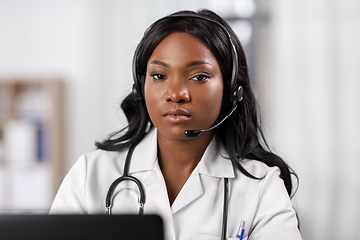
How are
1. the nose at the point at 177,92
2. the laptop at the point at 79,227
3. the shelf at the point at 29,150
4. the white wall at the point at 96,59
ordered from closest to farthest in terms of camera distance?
the laptop at the point at 79,227 → the nose at the point at 177,92 → the white wall at the point at 96,59 → the shelf at the point at 29,150

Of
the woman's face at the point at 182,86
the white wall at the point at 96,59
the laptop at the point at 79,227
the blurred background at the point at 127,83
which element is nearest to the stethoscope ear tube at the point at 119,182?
the woman's face at the point at 182,86

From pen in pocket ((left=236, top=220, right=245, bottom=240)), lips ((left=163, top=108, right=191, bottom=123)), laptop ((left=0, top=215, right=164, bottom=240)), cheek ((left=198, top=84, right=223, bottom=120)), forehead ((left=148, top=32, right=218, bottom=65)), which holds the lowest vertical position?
pen in pocket ((left=236, top=220, right=245, bottom=240))

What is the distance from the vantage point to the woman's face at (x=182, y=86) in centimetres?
93

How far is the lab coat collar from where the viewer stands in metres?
1.07

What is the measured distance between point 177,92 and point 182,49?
4.6 inches

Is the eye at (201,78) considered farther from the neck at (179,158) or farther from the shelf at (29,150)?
the shelf at (29,150)

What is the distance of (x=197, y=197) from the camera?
3.37 ft

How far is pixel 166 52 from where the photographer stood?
37.7 inches

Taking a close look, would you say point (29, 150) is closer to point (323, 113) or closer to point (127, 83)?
point (127, 83)

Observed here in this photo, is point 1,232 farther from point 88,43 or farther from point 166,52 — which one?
point 88,43

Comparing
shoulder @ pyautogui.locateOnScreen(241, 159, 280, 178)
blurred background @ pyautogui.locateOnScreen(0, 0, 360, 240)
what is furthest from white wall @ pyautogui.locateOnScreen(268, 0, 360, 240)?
shoulder @ pyautogui.locateOnScreen(241, 159, 280, 178)

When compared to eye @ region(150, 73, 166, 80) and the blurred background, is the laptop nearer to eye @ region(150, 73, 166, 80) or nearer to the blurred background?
eye @ region(150, 73, 166, 80)

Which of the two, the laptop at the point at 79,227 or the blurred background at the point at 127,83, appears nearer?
the laptop at the point at 79,227

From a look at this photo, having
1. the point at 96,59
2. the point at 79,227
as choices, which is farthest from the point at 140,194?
the point at 96,59
